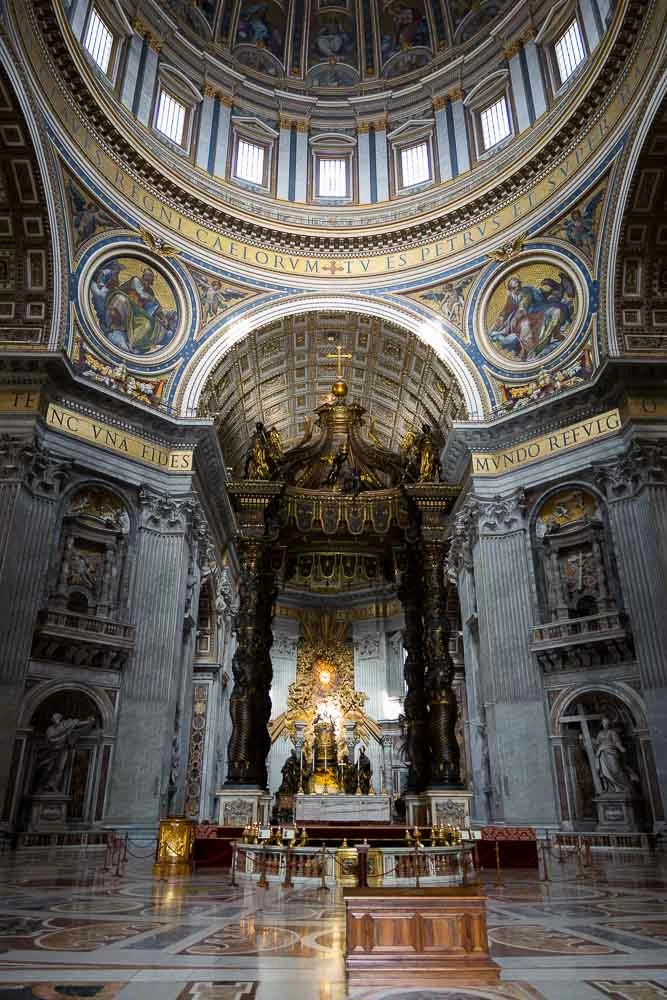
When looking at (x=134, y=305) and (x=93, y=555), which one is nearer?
(x=93, y=555)

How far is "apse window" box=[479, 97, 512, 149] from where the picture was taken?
63.8 ft

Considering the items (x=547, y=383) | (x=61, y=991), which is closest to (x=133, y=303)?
(x=547, y=383)

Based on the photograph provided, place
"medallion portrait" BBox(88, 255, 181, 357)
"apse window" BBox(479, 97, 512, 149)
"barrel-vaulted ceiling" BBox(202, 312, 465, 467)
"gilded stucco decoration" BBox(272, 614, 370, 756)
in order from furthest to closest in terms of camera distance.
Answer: "gilded stucco decoration" BBox(272, 614, 370, 756), "barrel-vaulted ceiling" BBox(202, 312, 465, 467), "apse window" BBox(479, 97, 512, 149), "medallion portrait" BBox(88, 255, 181, 357)

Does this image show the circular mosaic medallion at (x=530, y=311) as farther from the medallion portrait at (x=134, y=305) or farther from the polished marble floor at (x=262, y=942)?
the polished marble floor at (x=262, y=942)

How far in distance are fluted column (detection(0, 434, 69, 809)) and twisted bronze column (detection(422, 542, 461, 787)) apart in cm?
729

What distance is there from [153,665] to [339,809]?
4.79m

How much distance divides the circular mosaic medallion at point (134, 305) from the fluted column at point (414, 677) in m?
8.44

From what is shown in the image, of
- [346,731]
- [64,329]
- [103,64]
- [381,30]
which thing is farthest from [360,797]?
[381,30]

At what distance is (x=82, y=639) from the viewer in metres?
13.7

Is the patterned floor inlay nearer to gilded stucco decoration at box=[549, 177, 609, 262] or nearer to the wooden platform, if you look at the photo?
the wooden platform

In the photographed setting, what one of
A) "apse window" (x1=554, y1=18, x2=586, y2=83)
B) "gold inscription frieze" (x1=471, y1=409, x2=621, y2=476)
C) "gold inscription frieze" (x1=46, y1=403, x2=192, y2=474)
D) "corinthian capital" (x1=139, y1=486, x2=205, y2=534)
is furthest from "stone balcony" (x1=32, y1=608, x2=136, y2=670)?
"apse window" (x1=554, y1=18, x2=586, y2=83)

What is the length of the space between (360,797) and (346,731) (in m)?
13.6

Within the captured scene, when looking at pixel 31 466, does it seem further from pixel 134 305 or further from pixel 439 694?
pixel 439 694

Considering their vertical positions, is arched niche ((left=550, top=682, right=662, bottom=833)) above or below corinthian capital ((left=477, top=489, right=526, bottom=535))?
below
